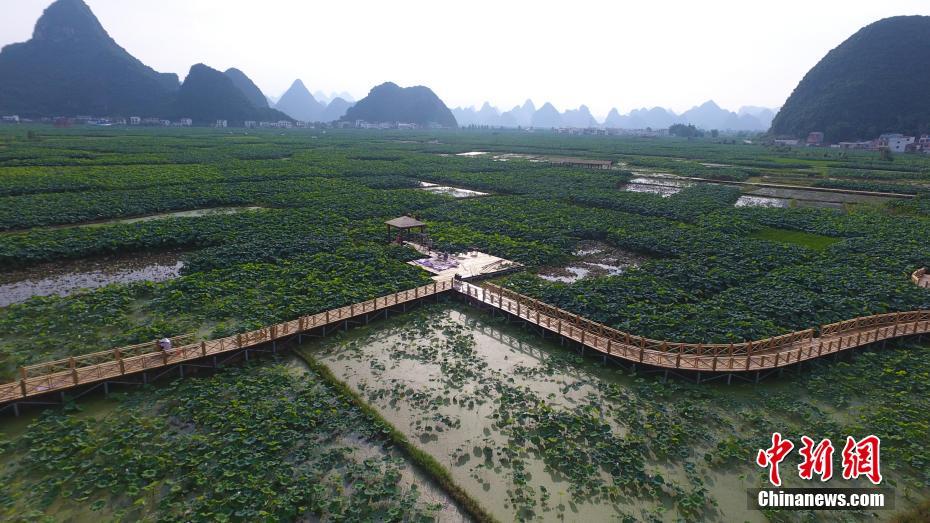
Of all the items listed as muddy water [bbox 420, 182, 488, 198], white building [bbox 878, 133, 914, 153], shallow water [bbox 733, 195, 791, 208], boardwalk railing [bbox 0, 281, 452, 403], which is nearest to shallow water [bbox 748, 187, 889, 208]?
shallow water [bbox 733, 195, 791, 208]

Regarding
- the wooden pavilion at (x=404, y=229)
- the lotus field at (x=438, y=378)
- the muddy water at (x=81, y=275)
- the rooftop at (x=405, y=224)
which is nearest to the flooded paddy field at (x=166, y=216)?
the lotus field at (x=438, y=378)

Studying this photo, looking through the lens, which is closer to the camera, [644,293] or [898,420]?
[898,420]

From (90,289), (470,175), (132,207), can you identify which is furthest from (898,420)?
(470,175)

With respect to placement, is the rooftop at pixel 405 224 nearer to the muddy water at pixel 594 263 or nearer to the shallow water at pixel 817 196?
the muddy water at pixel 594 263

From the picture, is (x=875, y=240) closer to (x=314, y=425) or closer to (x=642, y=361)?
(x=642, y=361)

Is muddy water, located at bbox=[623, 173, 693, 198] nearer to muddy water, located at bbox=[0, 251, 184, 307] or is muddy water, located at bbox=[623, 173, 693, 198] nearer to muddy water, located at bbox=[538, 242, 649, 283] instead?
muddy water, located at bbox=[538, 242, 649, 283]

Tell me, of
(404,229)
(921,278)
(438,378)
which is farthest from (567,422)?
(921,278)
